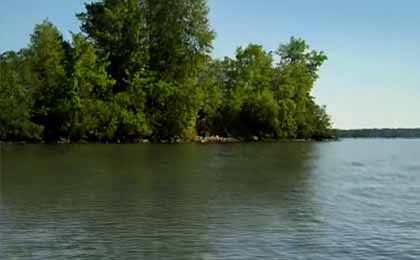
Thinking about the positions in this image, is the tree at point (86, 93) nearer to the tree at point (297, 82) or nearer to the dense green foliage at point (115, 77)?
the dense green foliage at point (115, 77)

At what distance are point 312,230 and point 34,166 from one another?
23.1 m

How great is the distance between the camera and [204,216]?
1831cm

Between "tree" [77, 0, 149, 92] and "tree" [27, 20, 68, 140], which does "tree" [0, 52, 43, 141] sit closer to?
"tree" [27, 20, 68, 140]

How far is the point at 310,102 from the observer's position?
112 meters

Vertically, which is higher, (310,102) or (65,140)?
(310,102)

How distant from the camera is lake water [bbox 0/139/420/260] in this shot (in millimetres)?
13719

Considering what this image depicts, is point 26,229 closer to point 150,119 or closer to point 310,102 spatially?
point 150,119

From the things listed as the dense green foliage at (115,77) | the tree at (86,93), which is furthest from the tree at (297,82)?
the tree at (86,93)

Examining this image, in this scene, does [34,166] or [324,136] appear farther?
[324,136]

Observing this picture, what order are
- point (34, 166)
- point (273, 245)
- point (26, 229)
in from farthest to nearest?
point (34, 166) < point (26, 229) < point (273, 245)

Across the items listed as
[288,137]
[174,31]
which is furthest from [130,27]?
[288,137]

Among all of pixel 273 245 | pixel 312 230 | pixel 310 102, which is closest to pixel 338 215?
pixel 312 230

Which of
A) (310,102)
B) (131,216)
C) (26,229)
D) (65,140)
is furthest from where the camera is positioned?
(310,102)

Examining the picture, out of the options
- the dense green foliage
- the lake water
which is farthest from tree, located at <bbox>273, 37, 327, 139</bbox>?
the lake water
